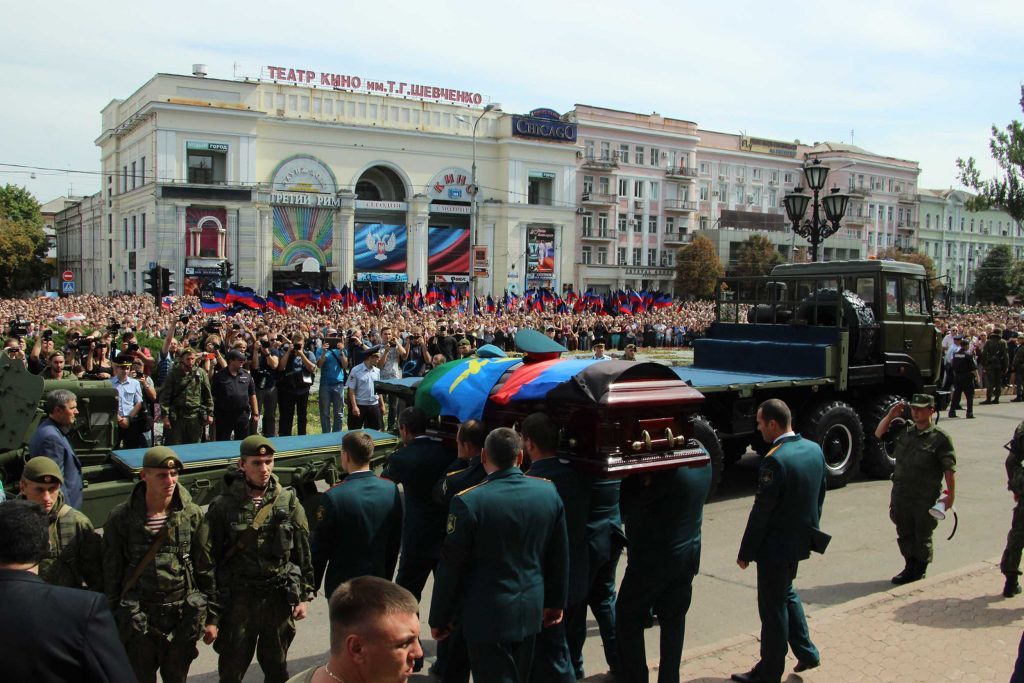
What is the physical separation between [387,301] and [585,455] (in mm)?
29383

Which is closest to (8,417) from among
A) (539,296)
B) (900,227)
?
(539,296)

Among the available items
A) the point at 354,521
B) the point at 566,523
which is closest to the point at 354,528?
the point at 354,521

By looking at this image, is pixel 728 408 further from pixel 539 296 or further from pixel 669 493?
pixel 539 296

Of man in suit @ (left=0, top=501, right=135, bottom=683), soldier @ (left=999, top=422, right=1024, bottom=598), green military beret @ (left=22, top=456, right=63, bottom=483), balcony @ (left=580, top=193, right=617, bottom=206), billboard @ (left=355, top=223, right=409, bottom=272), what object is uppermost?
balcony @ (left=580, top=193, right=617, bottom=206)

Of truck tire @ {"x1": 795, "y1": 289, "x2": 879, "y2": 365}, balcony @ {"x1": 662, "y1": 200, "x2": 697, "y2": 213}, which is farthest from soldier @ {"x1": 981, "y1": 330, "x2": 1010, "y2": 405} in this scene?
balcony @ {"x1": 662, "y1": 200, "x2": 697, "y2": 213}

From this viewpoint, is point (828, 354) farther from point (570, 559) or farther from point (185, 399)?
point (185, 399)

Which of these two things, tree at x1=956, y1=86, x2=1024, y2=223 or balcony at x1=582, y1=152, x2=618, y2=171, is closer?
tree at x1=956, y1=86, x2=1024, y2=223

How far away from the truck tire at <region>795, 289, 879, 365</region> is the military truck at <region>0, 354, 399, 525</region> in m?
6.34

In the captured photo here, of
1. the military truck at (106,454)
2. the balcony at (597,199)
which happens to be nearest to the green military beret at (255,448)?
the military truck at (106,454)

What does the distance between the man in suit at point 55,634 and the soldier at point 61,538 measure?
62.7 inches

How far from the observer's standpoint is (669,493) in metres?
5.28

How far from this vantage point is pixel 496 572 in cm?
419

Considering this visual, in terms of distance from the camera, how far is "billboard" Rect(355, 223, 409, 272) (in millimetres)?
54438

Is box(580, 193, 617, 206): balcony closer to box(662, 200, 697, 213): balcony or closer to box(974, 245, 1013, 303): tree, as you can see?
box(662, 200, 697, 213): balcony
